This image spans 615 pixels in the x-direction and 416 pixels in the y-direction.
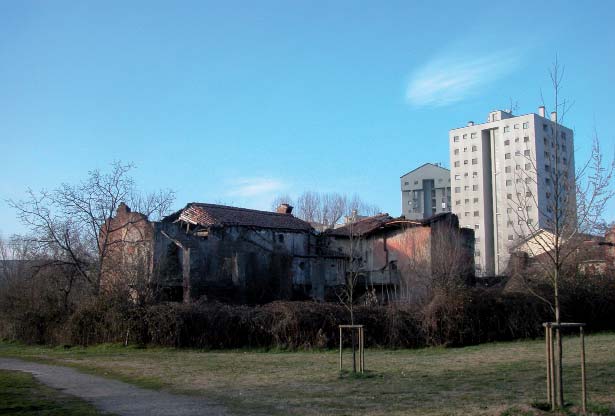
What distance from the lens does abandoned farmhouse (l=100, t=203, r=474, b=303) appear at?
38594mm

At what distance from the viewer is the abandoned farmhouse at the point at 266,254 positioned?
38.6 metres

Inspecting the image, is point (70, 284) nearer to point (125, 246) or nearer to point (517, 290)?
point (125, 246)

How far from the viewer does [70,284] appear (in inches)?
1473

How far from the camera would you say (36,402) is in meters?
12.4

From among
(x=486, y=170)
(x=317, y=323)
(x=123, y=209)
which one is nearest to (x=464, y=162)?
(x=486, y=170)

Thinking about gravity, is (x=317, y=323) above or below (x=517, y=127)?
below

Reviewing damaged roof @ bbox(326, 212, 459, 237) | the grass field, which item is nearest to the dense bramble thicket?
the grass field

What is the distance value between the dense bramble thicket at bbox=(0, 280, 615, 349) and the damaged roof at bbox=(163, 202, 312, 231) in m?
13.8

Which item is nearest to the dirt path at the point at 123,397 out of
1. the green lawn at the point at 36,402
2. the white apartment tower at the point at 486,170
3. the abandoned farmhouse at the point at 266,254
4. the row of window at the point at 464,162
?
the green lawn at the point at 36,402

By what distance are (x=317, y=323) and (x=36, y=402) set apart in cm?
1756

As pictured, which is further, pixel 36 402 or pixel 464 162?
pixel 464 162

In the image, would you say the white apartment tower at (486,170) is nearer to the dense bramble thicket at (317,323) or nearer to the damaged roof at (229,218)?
the damaged roof at (229,218)

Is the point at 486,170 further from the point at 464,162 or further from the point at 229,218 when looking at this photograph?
the point at 229,218

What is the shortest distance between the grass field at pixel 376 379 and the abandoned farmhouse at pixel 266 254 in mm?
10874
